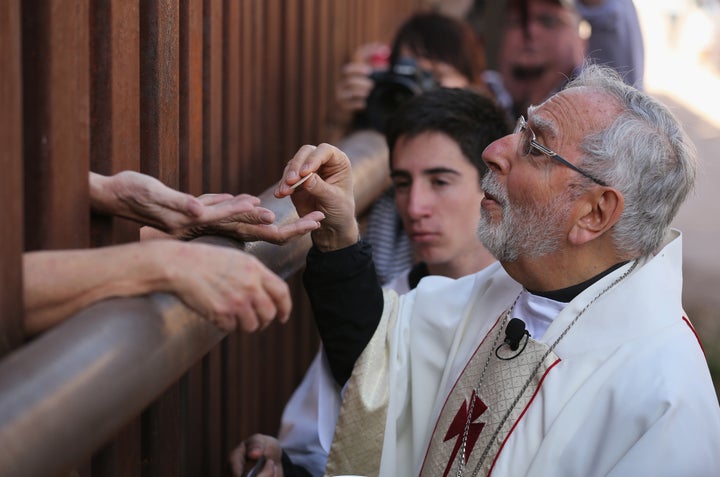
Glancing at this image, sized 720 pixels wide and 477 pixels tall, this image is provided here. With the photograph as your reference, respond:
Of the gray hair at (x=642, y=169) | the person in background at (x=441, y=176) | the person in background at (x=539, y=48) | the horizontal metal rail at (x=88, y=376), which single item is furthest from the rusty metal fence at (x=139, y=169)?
the person in background at (x=539, y=48)

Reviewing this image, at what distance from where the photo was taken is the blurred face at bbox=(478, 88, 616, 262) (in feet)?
7.97

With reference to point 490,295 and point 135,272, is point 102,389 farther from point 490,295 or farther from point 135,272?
point 490,295

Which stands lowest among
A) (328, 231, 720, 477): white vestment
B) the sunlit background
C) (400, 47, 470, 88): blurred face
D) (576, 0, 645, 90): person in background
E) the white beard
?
the sunlit background

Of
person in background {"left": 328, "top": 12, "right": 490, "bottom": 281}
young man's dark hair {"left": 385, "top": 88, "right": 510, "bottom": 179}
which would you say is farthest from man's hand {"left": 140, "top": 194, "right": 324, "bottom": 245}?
person in background {"left": 328, "top": 12, "right": 490, "bottom": 281}

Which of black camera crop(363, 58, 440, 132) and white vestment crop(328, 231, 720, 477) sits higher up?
black camera crop(363, 58, 440, 132)

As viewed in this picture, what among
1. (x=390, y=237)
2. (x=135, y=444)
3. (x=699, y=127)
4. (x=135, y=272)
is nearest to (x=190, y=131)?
(x=135, y=444)

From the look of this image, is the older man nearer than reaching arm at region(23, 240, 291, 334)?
No

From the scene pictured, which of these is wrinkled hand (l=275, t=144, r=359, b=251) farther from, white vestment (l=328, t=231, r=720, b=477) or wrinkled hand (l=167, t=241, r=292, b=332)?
wrinkled hand (l=167, t=241, r=292, b=332)

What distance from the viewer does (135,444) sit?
2229mm

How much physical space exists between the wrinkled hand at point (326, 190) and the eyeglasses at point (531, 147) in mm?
408

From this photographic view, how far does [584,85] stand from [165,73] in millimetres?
994

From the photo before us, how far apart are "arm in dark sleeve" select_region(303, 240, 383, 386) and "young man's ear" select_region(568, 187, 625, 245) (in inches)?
20.4

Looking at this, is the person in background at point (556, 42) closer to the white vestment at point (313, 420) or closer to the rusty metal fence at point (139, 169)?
the rusty metal fence at point (139, 169)

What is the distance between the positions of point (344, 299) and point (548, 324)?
1.64ft
